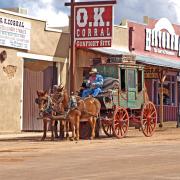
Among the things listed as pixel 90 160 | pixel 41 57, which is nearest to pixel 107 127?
pixel 41 57

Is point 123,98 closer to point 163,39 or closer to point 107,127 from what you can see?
point 107,127

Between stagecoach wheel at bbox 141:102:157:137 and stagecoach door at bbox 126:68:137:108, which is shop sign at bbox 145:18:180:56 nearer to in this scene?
stagecoach wheel at bbox 141:102:157:137

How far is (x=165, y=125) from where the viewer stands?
35.6 meters

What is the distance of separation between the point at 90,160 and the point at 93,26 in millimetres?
13473

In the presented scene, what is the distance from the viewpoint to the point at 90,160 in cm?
1559

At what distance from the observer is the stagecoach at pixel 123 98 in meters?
23.4

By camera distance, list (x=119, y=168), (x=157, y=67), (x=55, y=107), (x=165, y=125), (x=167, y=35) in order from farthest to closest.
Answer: (x=167, y=35), (x=165, y=125), (x=157, y=67), (x=55, y=107), (x=119, y=168)

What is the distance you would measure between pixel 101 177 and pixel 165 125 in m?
23.8

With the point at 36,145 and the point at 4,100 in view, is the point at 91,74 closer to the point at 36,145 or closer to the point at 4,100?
the point at 36,145

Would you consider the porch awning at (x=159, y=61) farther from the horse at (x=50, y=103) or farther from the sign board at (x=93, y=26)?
the horse at (x=50, y=103)

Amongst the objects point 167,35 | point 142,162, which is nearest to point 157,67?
point 167,35

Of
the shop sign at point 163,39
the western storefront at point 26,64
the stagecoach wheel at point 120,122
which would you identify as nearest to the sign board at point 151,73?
the shop sign at point 163,39

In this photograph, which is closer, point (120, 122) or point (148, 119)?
point (120, 122)

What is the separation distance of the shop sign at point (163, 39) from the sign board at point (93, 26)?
27.5 feet
